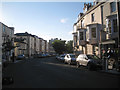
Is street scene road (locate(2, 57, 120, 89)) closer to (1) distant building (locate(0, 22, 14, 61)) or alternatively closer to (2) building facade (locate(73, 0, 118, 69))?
(1) distant building (locate(0, 22, 14, 61))

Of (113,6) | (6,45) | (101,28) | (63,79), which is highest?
(113,6)

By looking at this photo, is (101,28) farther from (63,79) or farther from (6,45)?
(63,79)

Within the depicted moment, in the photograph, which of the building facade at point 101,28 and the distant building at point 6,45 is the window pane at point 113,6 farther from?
the distant building at point 6,45

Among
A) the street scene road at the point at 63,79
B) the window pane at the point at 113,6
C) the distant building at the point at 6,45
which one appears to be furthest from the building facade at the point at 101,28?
the distant building at the point at 6,45

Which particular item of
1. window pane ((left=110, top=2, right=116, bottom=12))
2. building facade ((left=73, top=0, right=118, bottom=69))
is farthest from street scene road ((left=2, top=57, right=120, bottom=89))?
window pane ((left=110, top=2, right=116, bottom=12))

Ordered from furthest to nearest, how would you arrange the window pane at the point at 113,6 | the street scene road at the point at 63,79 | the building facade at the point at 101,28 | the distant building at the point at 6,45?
the window pane at the point at 113,6, the building facade at the point at 101,28, the distant building at the point at 6,45, the street scene road at the point at 63,79

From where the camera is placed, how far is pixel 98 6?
78.8 feet

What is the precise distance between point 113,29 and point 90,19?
8218 mm

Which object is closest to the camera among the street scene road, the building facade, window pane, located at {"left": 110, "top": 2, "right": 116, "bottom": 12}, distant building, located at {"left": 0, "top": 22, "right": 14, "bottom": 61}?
the street scene road

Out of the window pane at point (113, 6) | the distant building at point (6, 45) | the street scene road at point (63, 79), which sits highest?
the window pane at point (113, 6)

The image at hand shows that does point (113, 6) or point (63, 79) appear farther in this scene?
point (113, 6)

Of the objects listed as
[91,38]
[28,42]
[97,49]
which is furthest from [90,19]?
Result: [28,42]

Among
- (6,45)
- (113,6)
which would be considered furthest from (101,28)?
(6,45)

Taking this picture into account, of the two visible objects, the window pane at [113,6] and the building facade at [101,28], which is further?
the window pane at [113,6]
